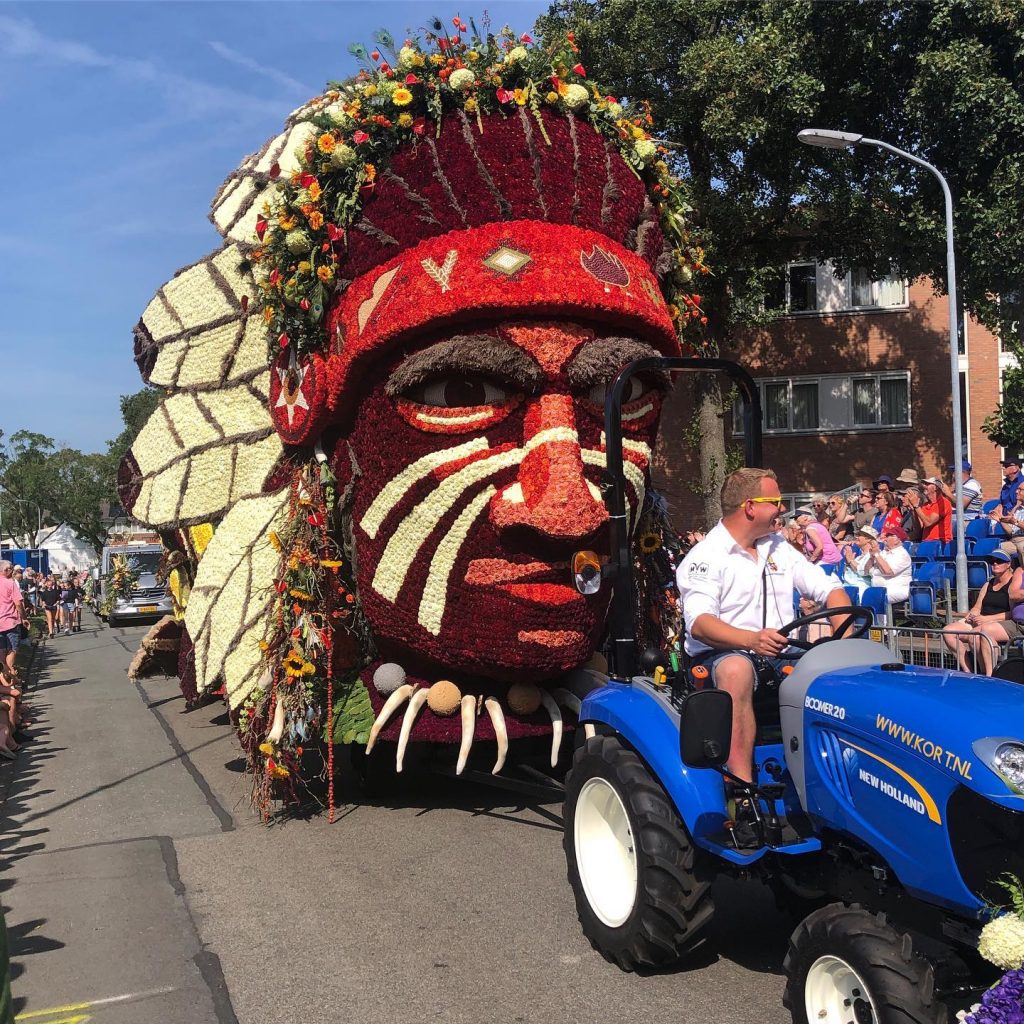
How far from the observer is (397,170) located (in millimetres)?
5934

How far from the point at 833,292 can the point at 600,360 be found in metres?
21.6

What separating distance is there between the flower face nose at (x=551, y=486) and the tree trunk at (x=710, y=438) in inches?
536

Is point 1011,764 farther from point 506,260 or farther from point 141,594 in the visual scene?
point 141,594

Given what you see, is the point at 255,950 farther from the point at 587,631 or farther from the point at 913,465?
the point at 913,465

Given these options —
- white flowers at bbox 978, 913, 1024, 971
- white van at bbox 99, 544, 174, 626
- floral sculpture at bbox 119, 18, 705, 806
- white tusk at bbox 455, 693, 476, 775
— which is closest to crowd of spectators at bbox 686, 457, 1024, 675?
floral sculpture at bbox 119, 18, 705, 806

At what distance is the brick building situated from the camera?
2503cm

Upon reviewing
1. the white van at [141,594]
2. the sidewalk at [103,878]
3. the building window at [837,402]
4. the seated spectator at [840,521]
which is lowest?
the sidewalk at [103,878]

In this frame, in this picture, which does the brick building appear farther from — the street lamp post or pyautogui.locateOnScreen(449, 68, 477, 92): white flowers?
pyautogui.locateOnScreen(449, 68, 477, 92): white flowers

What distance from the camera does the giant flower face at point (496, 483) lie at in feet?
18.0

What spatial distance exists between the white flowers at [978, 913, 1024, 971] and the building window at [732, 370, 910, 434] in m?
23.3

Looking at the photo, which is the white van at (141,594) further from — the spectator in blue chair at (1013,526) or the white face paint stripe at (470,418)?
the white face paint stripe at (470,418)

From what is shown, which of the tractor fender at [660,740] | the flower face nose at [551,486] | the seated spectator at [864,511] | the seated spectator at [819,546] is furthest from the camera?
the seated spectator at [864,511]

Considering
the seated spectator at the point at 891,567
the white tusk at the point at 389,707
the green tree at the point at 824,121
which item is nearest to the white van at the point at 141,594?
the green tree at the point at 824,121

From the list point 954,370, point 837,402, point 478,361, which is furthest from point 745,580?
point 837,402
